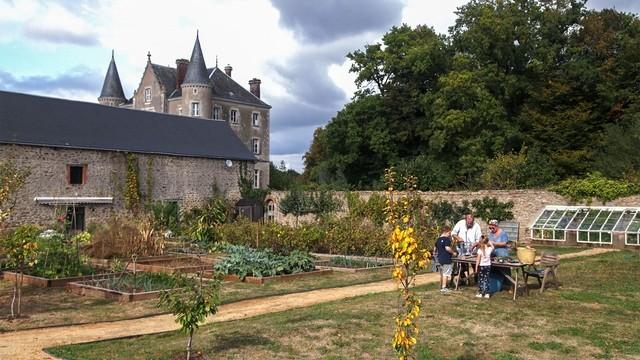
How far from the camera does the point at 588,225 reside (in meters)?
21.7

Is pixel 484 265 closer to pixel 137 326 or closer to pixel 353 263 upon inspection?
pixel 137 326

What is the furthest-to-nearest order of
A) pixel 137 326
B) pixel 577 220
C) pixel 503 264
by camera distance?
pixel 577 220 → pixel 503 264 → pixel 137 326

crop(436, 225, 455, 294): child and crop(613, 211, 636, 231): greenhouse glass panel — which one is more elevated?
crop(613, 211, 636, 231): greenhouse glass panel

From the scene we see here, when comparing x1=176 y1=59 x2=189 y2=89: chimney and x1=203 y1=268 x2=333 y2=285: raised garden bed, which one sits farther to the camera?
x1=176 y1=59 x2=189 y2=89: chimney

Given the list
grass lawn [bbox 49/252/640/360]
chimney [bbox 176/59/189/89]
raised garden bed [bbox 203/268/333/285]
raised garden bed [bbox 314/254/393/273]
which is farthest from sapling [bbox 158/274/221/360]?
chimney [bbox 176/59/189/89]

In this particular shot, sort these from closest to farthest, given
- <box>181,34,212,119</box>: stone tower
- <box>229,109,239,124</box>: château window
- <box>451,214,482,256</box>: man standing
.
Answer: <box>451,214,482,256</box>: man standing → <box>181,34,212,119</box>: stone tower → <box>229,109,239,124</box>: château window

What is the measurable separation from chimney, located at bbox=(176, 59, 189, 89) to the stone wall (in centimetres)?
1833

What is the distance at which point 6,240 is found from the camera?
973 cm

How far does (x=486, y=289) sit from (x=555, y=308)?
1.25 m

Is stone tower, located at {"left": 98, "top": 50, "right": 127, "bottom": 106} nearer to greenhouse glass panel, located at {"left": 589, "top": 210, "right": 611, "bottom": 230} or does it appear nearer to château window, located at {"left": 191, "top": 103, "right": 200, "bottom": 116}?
château window, located at {"left": 191, "top": 103, "right": 200, "bottom": 116}

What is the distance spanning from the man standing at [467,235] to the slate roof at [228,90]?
40.6 metres

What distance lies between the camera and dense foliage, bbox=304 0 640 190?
3155 centimetres

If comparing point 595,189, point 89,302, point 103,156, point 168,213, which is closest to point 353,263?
point 89,302

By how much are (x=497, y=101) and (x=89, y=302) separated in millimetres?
27959
